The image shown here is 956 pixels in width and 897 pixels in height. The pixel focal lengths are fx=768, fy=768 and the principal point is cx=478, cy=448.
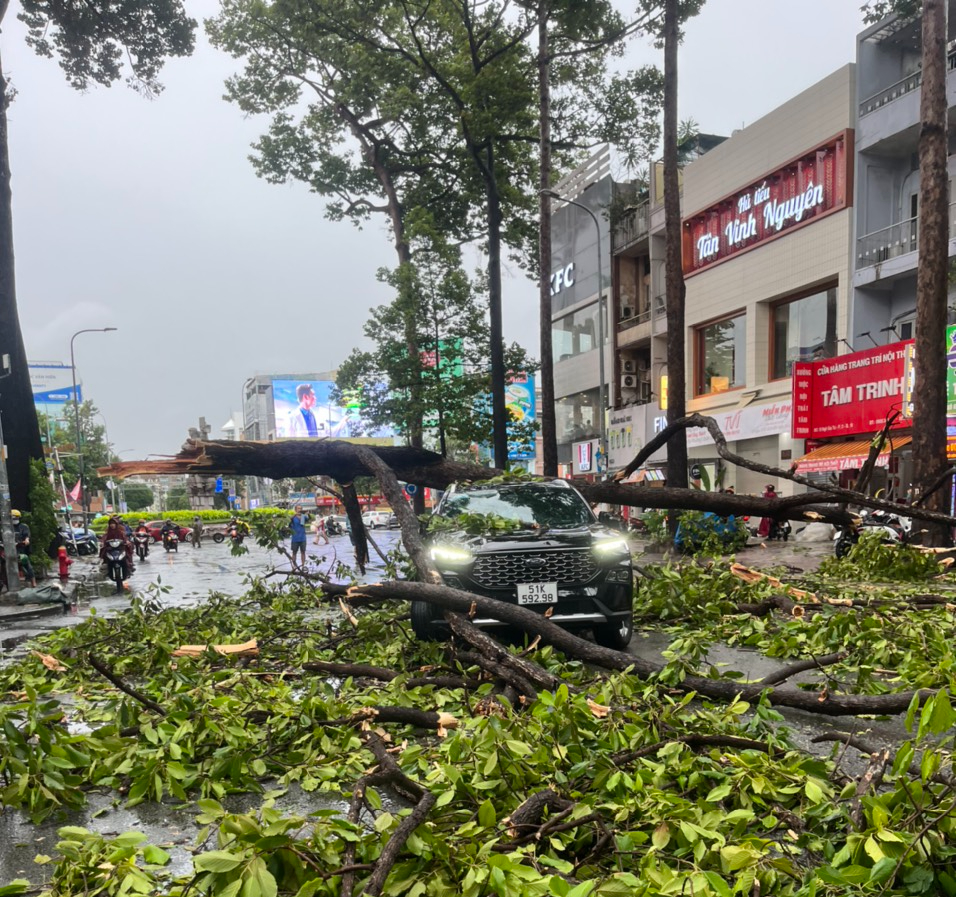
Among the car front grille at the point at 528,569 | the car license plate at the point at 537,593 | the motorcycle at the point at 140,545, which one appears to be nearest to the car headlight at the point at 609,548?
the car front grille at the point at 528,569

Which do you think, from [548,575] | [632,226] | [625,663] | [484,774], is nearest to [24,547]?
[548,575]

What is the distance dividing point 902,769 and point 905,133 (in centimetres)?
2383

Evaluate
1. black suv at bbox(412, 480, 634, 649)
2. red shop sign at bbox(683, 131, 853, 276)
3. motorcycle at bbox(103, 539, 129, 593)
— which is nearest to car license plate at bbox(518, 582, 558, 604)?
black suv at bbox(412, 480, 634, 649)

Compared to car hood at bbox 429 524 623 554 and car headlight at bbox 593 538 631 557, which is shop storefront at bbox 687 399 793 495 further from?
car hood at bbox 429 524 623 554

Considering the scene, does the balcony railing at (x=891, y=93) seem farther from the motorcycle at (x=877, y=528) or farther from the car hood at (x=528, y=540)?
the car hood at (x=528, y=540)

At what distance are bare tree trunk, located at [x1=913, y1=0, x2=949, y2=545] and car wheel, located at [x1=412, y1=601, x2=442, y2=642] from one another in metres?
8.96

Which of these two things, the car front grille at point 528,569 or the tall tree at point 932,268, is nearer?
the car front grille at point 528,569

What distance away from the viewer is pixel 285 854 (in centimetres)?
254

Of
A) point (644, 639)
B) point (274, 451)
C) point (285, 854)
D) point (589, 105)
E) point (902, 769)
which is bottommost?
point (644, 639)

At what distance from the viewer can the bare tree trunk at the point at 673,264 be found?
56.6 feet

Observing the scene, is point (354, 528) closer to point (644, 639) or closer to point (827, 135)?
point (644, 639)

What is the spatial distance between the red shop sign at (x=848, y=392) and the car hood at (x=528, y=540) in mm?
15712

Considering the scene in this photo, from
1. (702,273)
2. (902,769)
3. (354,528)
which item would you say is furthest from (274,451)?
(702,273)

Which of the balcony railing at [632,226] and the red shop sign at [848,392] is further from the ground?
the balcony railing at [632,226]
